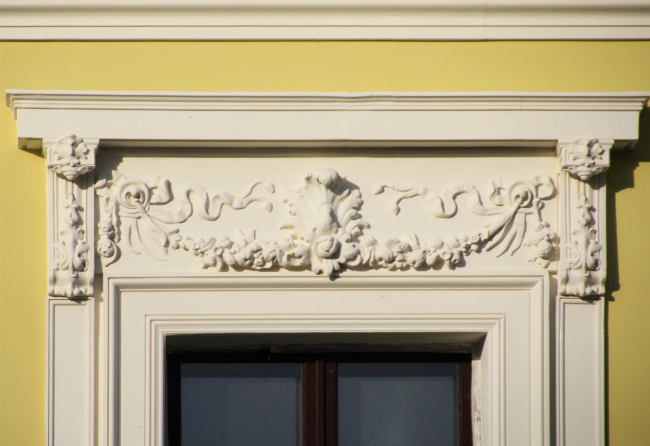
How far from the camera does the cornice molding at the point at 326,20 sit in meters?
3.16

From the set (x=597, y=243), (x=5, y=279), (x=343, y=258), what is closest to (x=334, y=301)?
(x=343, y=258)

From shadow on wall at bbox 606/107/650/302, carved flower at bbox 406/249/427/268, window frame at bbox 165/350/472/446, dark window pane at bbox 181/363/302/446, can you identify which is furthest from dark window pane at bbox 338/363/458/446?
shadow on wall at bbox 606/107/650/302

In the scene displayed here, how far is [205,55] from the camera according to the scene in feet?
10.5

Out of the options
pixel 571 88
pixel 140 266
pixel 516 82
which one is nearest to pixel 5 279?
pixel 140 266

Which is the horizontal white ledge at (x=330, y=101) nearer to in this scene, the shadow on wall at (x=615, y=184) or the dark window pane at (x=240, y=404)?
the shadow on wall at (x=615, y=184)

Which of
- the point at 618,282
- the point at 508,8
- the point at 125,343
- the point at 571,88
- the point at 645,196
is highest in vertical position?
the point at 508,8

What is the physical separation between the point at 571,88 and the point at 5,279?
2406mm

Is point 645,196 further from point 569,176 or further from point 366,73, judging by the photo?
point 366,73

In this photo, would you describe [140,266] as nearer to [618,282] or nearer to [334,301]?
[334,301]

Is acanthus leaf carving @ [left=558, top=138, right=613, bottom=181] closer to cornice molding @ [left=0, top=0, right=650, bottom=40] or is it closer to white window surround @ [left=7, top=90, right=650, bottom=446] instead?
white window surround @ [left=7, top=90, right=650, bottom=446]

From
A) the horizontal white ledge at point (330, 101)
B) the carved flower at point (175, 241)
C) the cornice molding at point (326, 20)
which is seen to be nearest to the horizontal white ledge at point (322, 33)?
the cornice molding at point (326, 20)

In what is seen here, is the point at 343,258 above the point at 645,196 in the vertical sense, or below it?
below

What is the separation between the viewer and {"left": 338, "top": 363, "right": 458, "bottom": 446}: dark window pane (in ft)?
10.7

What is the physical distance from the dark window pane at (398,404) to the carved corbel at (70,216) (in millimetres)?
1133
